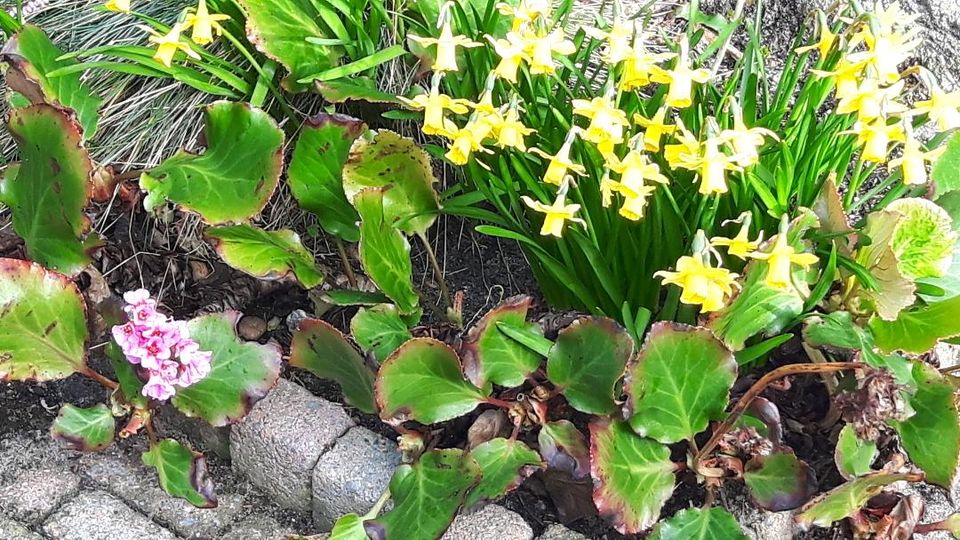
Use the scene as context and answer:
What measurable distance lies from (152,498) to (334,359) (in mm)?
421

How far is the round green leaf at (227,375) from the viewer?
145 cm

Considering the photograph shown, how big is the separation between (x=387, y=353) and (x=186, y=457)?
0.36 meters

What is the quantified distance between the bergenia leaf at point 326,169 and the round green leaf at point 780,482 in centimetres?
74

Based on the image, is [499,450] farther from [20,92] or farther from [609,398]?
[20,92]

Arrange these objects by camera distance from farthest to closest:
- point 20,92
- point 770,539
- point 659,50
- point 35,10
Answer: point 35,10
point 659,50
point 20,92
point 770,539

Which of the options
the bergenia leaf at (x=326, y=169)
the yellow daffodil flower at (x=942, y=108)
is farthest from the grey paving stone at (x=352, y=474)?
the yellow daffodil flower at (x=942, y=108)

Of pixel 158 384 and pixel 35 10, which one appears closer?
pixel 158 384

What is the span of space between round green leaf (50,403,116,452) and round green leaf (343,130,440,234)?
0.52 m

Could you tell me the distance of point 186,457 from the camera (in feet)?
4.90

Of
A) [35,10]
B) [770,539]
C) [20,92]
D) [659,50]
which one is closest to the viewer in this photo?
[770,539]

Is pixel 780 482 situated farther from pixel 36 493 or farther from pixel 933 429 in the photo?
pixel 36 493

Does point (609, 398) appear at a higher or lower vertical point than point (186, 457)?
higher

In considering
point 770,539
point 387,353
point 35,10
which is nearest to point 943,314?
point 770,539

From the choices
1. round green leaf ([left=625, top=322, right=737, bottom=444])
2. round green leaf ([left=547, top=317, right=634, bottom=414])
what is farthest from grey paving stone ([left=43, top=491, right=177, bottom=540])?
round green leaf ([left=625, top=322, right=737, bottom=444])
